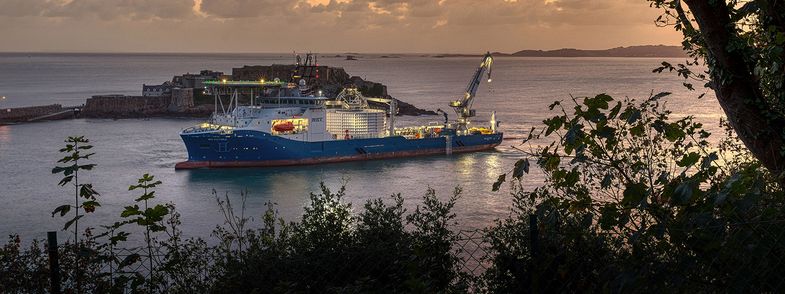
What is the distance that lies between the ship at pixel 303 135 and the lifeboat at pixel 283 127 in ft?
0.06

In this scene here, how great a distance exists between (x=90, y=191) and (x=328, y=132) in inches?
814

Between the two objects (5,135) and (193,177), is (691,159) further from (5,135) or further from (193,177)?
(5,135)

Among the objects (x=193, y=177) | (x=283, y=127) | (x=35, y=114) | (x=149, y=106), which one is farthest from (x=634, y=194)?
(x=149, y=106)

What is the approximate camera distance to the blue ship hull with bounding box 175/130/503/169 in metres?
21.3

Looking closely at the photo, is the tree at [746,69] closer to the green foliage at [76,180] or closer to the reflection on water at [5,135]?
the green foliage at [76,180]

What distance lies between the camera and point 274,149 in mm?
21797

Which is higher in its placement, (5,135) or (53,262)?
(53,262)

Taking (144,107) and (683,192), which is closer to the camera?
(683,192)

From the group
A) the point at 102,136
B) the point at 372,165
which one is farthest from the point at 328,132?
the point at 102,136

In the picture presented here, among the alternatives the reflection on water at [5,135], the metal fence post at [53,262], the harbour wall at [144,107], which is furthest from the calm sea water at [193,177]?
the metal fence post at [53,262]

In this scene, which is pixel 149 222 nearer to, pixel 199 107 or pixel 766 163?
pixel 766 163

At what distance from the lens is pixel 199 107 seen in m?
39.8

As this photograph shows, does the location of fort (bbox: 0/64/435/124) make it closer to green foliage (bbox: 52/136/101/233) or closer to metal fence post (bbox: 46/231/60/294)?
green foliage (bbox: 52/136/101/233)

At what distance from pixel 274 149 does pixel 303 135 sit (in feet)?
5.20
